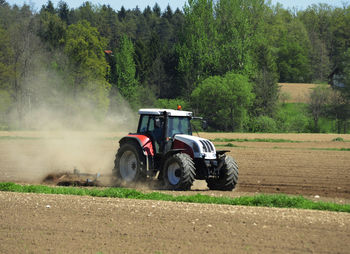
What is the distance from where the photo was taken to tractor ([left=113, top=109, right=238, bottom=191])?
15.7 metres

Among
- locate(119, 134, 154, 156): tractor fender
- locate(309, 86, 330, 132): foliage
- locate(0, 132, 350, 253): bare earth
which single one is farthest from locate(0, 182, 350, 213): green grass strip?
locate(309, 86, 330, 132): foliage

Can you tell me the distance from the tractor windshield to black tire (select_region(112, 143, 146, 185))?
1.17 m

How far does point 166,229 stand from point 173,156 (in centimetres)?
614

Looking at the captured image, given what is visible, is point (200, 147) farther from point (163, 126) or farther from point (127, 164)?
point (127, 164)

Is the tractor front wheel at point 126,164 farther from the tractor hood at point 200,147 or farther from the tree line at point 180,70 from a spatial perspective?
the tree line at point 180,70

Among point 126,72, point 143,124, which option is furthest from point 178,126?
point 126,72

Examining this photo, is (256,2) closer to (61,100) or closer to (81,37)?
(81,37)

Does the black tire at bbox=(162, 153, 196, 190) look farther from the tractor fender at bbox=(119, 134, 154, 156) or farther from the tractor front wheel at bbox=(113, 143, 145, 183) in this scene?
the tractor front wheel at bbox=(113, 143, 145, 183)

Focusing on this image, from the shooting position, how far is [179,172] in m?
15.7

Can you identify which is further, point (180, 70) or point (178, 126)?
point (180, 70)

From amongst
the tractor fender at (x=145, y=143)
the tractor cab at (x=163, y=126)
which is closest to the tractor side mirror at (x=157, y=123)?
the tractor cab at (x=163, y=126)

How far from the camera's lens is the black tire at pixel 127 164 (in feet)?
54.5

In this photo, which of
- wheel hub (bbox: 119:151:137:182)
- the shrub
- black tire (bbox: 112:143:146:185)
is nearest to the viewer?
black tire (bbox: 112:143:146:185)

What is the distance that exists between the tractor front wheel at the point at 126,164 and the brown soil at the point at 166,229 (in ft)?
15.4
